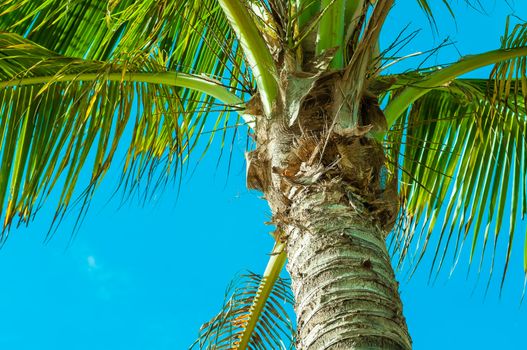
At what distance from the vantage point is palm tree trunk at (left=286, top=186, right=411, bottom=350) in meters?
1.90

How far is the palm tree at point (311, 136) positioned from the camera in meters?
2.11

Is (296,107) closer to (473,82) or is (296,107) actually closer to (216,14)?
(473,82)

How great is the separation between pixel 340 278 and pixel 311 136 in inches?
22.3

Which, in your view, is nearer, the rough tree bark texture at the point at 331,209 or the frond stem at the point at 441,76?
the rough tree bark texture at the point at 331,209

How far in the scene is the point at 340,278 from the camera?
6.68 feet

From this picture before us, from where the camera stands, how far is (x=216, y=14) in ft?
13.4

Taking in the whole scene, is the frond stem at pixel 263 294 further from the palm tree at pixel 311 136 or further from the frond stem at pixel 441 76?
the frond stem at pixel 441 76

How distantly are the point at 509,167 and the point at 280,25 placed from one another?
4.22 ft

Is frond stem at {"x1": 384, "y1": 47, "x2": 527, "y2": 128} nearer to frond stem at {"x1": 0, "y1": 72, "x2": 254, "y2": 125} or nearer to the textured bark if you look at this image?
the textured bark

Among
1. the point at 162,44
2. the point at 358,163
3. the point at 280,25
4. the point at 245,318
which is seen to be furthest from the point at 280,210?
the point at 162,44

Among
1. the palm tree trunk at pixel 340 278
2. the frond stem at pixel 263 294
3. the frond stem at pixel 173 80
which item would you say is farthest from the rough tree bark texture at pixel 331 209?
the frond stem at pixel 263 294

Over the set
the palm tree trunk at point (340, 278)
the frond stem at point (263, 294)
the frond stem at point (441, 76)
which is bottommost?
the palm tree trunk at point (340, 278)

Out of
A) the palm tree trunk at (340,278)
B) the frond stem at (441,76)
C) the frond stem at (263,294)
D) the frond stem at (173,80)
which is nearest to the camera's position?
the palm tree trunk at (340,278)

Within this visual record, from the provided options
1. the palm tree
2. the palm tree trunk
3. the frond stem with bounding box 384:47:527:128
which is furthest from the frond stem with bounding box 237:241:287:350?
the palm tree trunk
